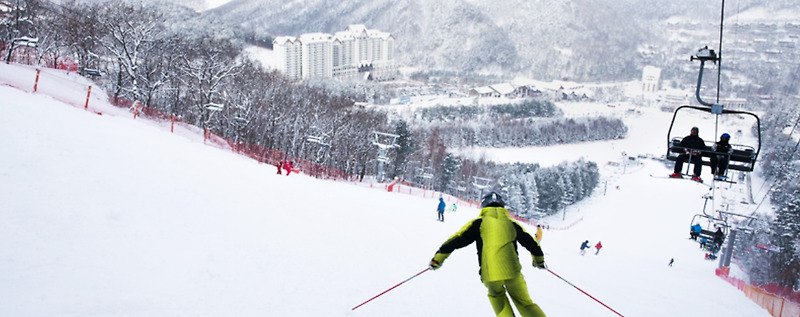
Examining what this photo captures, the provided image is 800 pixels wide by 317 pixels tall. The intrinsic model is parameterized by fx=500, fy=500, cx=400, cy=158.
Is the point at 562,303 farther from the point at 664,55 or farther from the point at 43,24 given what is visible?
the point at 664,55

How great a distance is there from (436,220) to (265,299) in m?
9.32

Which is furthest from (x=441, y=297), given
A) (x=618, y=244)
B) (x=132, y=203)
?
(x=618, y=244)

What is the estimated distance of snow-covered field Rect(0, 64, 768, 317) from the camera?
5449mm

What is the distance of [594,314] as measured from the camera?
23.1 ft

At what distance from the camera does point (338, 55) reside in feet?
347

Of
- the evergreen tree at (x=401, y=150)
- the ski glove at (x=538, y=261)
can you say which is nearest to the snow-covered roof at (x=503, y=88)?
the evergreen tree at (x=401, y=150)

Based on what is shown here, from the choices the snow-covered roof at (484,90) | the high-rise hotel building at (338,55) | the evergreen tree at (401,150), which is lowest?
the evergreen tree at (401,150)

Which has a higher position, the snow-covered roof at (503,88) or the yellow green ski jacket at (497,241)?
the snow-covered roof at (503,88)

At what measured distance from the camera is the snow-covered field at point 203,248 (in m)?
5.45

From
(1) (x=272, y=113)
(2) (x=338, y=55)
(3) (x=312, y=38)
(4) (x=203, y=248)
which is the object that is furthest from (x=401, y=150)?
(2) (x=338, y=55)

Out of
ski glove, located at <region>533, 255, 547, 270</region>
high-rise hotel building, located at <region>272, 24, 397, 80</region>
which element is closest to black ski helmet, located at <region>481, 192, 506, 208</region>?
ski glove, located at <region>533, 255, 547, 270</region>

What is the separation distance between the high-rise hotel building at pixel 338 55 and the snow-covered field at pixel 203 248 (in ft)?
232

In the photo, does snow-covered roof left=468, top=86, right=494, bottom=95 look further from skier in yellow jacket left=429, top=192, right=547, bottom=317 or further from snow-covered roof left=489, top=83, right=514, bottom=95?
skier in yellow jacket left=429, top=192, right=547, bottom=317

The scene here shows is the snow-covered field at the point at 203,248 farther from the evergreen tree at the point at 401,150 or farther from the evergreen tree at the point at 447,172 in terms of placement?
the evergreen tree at the point at 447,172
